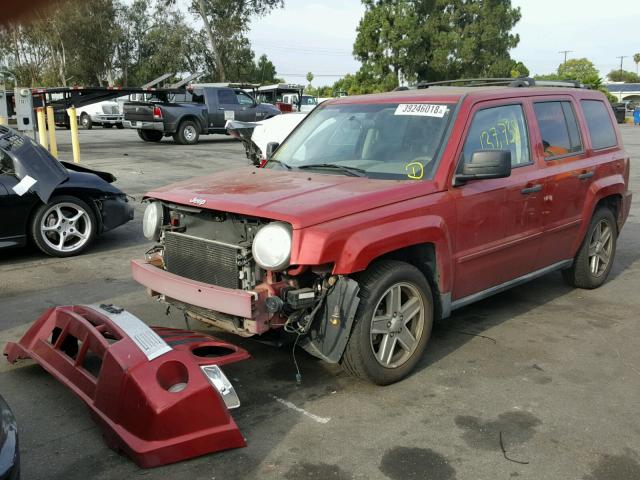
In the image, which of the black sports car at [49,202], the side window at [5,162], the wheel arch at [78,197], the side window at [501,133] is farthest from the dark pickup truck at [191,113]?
the side window at [501,133]

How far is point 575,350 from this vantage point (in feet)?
15.1

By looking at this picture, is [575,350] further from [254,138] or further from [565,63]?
[565,63]

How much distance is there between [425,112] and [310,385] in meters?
2.06

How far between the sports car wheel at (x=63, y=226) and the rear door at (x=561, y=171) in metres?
4.80

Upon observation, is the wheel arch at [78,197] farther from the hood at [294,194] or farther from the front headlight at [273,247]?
the front headlight at [273,247]

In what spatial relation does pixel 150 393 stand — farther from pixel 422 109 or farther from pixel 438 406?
pixel 422 109

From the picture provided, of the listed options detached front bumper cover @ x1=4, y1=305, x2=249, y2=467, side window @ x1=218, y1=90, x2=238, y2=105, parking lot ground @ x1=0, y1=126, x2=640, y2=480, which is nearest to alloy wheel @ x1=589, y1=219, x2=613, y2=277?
parking lot ground @ x1=0, y1=126, x2=640, y2=480

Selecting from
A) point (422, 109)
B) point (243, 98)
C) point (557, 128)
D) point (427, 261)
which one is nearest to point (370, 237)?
point (427, 261)

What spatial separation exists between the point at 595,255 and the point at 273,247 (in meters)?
3.66

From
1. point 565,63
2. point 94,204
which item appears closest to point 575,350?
point 94,204

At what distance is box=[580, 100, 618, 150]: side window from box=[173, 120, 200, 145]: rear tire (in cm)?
1676

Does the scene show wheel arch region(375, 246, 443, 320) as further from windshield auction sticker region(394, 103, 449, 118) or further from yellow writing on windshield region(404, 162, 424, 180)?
windshield auction sticker region(394, 103, 449, 118)

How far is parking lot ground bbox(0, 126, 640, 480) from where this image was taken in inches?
123

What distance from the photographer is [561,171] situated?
521 centimetres
